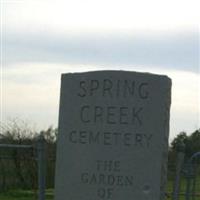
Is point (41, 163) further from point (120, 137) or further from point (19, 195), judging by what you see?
point (19, 195)

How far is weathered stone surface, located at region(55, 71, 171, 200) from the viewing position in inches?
260

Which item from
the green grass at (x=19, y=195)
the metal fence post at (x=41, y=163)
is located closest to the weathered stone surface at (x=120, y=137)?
the metal fence post at (x=41, y=163)

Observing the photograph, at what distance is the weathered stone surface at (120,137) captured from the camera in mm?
6594

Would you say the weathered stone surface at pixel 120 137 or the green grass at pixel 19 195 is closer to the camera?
the weathered stone surface at pixel 120 137

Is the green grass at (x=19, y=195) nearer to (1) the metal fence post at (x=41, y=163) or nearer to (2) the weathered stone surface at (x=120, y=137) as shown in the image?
(1) the metal fence post at (x=41, y=163)

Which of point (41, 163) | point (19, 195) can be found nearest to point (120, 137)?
point (41, 163)

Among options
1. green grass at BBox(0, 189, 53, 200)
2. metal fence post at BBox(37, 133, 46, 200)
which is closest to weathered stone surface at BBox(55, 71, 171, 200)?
metal fence post at BBox(37, 133, 46, 200)

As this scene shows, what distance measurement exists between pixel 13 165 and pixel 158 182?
26.1 feet

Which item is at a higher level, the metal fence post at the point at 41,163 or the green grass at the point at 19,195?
the metal fence post at the point at 41,163

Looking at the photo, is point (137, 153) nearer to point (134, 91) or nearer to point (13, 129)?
point (134, 91)

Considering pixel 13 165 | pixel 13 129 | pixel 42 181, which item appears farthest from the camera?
pixel 13 129

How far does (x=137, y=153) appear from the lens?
6.60 metres

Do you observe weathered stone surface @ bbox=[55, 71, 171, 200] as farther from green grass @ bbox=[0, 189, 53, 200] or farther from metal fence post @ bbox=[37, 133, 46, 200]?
green grass @ bbox=[0, 189, 53, 200]

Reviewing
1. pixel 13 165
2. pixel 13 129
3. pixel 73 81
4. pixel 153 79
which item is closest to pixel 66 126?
pixel 73 81
